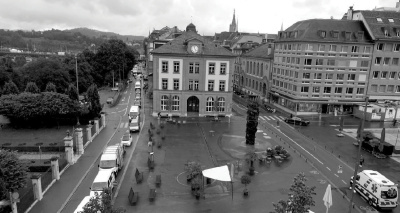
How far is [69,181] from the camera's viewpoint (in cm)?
2825

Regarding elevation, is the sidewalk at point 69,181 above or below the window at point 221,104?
below

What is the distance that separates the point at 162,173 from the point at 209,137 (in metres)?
14.6

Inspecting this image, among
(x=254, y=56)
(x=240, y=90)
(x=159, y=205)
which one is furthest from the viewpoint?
(x=240, y=90)

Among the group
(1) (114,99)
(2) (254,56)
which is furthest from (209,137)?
(2) (254,56)

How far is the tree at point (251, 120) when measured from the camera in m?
38.7

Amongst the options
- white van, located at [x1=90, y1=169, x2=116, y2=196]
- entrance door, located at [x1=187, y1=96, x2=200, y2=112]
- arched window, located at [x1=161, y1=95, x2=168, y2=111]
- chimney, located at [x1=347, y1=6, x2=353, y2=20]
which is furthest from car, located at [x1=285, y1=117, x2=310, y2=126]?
white van, located at [x1=90, y1=169, x2=116, y2=196]

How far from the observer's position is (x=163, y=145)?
39.5m

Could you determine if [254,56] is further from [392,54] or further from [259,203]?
[259,203]

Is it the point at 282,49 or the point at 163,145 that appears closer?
the point at 163,145

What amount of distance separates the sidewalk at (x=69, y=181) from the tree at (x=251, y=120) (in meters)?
19.7

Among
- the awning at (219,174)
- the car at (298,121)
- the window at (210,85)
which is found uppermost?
the window at (210,85)

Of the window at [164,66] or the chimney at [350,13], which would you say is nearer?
the window at [164,66]

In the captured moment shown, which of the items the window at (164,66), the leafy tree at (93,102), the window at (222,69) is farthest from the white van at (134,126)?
the window at (222,69)

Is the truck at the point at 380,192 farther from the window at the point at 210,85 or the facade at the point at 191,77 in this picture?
the window at the point at 210,85
